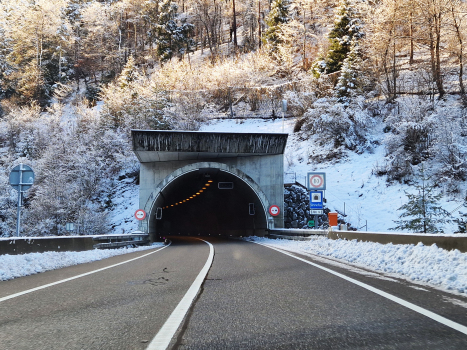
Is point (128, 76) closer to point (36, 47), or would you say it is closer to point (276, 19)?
point (36, 47)

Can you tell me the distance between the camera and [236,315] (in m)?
4.45

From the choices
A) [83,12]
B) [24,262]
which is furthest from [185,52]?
[24,262]

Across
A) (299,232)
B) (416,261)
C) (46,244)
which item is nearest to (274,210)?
(299,232)

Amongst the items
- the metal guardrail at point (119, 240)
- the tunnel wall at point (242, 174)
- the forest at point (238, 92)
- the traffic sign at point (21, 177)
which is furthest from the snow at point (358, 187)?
the traffic sign at point (21, 177)

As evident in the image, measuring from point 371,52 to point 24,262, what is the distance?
42.0 meters

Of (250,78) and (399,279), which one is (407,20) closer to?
(250,78)

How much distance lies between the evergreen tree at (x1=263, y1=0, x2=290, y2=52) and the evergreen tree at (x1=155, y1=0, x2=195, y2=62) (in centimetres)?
1986

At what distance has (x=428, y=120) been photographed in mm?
32562

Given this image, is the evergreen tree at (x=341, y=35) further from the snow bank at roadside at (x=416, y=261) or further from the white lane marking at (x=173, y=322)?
the white lane marking at (x=173, y=322)

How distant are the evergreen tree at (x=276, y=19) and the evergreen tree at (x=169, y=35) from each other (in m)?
19.9

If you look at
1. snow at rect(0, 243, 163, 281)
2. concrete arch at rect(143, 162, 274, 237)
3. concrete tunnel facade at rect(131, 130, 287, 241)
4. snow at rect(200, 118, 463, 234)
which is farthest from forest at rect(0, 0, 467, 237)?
snow at rect(0, 243, 163, 281)

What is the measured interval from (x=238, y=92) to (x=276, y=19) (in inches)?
557

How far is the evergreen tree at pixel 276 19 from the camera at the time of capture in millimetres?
61312

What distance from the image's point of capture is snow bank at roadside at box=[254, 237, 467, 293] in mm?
6199
